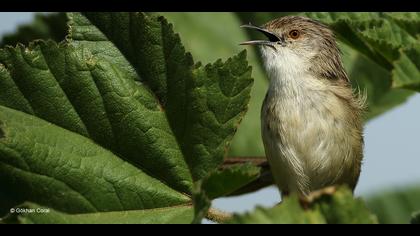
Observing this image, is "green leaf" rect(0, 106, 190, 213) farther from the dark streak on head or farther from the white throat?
the dark streak on head

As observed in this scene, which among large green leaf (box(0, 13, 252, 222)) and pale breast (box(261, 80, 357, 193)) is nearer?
large green leaf (box(0, 13, 252, 222))

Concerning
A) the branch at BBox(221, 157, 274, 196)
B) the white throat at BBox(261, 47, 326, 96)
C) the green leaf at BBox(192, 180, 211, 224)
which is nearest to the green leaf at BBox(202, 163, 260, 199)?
the green leaf at BBox(192, 180, 211, 224)

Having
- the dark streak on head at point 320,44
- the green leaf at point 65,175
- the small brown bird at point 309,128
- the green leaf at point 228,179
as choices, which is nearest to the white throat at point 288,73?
the small brown bird at point 309,128

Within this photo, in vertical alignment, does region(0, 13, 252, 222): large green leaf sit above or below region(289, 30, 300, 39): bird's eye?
above

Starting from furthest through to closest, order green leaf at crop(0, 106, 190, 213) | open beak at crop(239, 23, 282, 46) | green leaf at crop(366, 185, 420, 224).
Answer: open beak at crop(239, 23, 282, 46) < green leaf at crop(366, 185, 420, 224) < green leaf at crop(0, 106, 190, 213)

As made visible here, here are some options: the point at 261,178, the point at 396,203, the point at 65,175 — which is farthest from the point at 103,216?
the point at 396,203

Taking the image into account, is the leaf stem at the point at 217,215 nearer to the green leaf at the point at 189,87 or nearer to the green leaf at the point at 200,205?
the green leaf at the point at 189,87

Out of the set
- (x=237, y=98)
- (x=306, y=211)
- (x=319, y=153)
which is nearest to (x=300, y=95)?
(x=319, y=153)
